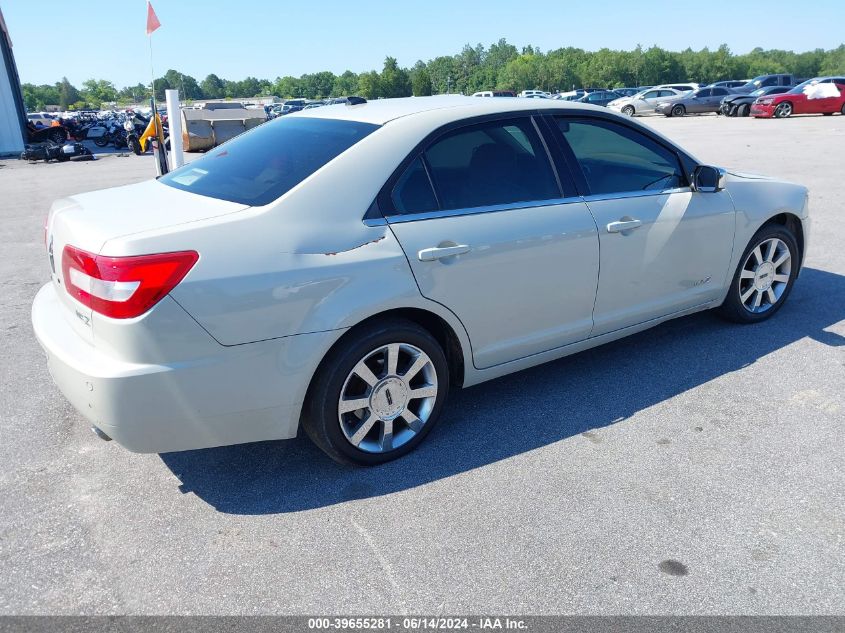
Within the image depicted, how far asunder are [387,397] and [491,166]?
4.24 ft

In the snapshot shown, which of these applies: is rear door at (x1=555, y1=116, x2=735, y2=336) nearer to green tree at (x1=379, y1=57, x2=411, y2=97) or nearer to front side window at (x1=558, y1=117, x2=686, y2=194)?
front side window at (x1=558, y1=117, x2=686, y2=194)

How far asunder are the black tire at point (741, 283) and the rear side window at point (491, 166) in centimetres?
177

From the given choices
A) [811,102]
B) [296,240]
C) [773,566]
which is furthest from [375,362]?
[811,102]

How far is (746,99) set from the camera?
96.9 feet

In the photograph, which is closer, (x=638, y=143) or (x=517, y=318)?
(x=517, y=318)

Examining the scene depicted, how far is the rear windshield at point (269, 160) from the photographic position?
302 cm

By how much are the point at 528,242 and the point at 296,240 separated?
1200mm

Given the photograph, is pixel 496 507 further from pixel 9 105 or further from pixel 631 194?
pixel 9 105

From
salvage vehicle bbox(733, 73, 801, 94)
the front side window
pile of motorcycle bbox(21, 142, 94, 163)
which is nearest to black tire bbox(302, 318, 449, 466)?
the front side window

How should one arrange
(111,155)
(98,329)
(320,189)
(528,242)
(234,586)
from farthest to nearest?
1. (111,155)
2. (528,242)
3. (320,189)
4. (98,329)
5. (234,586)

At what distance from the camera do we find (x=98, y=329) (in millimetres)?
2600

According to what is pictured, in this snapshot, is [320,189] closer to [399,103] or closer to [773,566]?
[399,103]

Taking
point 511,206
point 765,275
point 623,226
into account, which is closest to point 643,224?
point 623,226

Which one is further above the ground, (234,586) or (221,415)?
(221,415)
